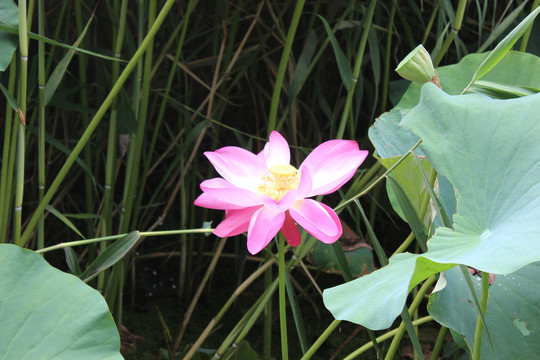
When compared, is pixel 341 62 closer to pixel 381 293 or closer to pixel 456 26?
pixel 456 26

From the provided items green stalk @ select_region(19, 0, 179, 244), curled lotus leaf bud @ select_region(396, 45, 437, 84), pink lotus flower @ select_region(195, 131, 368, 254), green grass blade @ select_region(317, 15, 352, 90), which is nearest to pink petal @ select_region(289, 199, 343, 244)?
pink lotus flower @ select_region(195, 131, 368, 254)

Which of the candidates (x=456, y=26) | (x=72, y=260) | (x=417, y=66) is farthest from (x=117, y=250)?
(x=456, y=26)

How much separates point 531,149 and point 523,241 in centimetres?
14

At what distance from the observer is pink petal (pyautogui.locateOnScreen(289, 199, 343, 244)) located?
1.67 ft

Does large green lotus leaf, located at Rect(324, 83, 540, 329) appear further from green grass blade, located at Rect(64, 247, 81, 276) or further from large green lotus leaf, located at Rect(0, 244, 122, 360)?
green grass blade, located at Rect(64, 247, 81, 276)

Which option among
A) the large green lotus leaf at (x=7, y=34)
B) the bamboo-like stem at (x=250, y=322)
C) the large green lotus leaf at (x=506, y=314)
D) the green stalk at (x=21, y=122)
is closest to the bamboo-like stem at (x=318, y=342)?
the large green lotus leaf at (x=506, y=314)

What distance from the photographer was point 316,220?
0.52 m

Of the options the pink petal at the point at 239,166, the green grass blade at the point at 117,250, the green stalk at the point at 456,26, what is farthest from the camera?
the green stalk at the point at 456,26

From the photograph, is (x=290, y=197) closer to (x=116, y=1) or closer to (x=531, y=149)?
(x=531, y=149)

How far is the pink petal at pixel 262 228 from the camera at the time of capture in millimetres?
494

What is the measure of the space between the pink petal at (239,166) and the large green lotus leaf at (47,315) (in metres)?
0.21

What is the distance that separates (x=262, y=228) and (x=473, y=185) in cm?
22

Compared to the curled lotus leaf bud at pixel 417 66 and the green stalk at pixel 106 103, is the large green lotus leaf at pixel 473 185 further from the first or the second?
the green stalk at pixel 106 103

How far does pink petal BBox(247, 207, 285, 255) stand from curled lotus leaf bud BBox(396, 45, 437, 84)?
21cm
